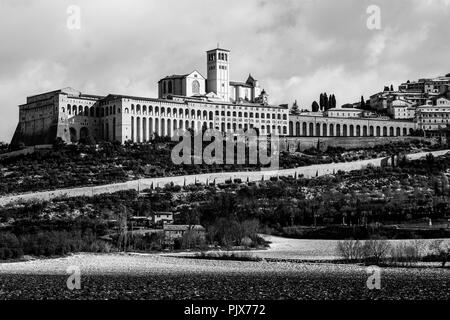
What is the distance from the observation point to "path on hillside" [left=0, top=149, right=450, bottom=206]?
79.2 metres

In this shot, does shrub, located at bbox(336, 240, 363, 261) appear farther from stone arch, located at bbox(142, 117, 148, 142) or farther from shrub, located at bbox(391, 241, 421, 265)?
stone arch, located at bbox(142, 117, 148, 142)

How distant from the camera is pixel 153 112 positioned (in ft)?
331

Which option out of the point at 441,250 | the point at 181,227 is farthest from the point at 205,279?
the point at 181,227

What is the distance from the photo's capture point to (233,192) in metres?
84.2

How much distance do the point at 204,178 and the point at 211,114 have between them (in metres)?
19.6

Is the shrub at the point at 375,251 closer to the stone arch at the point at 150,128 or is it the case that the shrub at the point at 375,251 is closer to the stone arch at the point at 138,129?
the stone arch at the point at 138,129

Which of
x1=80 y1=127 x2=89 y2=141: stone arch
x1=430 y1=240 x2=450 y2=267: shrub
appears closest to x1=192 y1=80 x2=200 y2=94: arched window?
x1=80 y1=127 x2=89 y2=141: stone arch

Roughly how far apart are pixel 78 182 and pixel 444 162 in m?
40.9

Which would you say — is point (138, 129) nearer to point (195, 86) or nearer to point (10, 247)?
point (195, 86)

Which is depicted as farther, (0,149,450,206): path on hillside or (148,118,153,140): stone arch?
(148,118,153,140): stone arch

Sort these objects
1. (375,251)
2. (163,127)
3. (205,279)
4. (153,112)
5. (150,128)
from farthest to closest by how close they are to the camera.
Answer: (163,127), (153,112), (150,128), (375,251), (205,279)

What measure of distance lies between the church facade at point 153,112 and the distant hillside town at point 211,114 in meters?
0.11
